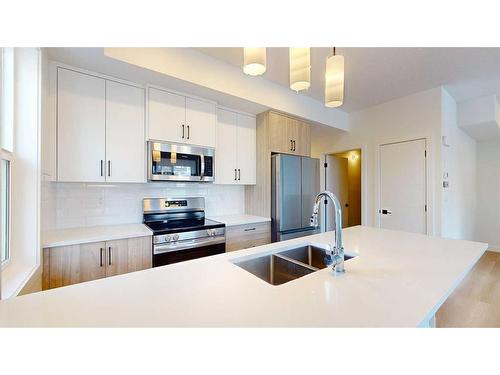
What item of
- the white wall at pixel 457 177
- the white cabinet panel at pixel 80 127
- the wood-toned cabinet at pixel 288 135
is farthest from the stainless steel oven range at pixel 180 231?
the white wall at pixel 457 177

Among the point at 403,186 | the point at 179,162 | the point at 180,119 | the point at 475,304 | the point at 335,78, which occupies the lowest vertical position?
the point at 475,304

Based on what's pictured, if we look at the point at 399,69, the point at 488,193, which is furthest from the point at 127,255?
the point at 488,193

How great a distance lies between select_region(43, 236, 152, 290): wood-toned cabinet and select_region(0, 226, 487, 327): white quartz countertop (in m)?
0.96

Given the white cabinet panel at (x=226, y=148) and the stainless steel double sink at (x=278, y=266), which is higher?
the white cabinet panel at (x=226, y=148)

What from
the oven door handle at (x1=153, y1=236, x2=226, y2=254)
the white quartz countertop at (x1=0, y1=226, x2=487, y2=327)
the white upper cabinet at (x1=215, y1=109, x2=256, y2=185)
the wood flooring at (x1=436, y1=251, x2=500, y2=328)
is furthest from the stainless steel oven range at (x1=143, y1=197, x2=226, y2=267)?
the wood flooring at (x1=436, y1=251, x2=500, y2=328)

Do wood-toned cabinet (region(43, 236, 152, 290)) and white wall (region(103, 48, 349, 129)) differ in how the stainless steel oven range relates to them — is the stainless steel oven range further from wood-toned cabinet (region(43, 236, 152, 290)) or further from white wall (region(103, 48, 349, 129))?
white wall (region(103, 48, 349, 129))

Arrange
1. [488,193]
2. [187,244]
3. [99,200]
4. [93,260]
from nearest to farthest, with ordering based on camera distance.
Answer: [93,260] → [187,244] → [99,200] → [488,193]

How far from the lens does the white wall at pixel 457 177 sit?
2.91m

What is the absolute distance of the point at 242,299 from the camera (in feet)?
2.39

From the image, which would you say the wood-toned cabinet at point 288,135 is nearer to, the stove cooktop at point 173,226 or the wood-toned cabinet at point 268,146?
the wood-toned cabinet at point 268,146

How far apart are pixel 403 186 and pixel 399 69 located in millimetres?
1616

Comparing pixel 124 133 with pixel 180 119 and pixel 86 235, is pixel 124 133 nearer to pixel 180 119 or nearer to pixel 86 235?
pixel 180 119

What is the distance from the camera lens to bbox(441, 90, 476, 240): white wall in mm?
2911
